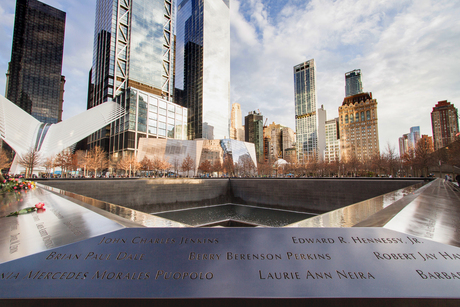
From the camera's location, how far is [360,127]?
117 m

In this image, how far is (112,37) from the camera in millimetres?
79312

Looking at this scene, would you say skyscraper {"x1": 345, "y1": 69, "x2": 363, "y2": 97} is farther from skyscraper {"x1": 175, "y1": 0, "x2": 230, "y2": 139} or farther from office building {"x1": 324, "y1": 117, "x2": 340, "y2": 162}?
skyscraper {"x1": 175, "y1": 0, "x2": 230, "y2": 139}

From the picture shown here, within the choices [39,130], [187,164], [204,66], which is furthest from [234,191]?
[204,66]

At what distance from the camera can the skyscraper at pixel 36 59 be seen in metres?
108

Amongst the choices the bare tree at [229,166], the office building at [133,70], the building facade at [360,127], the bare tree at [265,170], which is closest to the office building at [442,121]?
the building facade at [360,127]

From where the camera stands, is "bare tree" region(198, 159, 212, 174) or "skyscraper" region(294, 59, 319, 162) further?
"skyscraper" region(294, 59, 319, 162)

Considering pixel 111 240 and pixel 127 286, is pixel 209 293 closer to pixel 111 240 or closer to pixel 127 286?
pixel 127 286

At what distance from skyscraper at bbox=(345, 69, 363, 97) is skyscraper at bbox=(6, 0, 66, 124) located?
221367 millimetres

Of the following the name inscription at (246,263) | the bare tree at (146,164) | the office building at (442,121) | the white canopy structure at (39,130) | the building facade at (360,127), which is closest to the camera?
the name inscription at (246,263)

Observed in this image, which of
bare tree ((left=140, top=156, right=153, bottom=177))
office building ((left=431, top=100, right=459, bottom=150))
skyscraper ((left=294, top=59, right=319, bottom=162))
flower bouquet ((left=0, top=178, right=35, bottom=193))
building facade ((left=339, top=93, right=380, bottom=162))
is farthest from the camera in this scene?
skyscraper ((left=294, top=59, right=319, bottom=162))

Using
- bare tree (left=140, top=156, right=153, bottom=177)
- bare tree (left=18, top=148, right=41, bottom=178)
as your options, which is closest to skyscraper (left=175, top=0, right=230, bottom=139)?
bare tree (left=140, top=156, right=153, bottom=177)

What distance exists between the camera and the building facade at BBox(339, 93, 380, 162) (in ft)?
369

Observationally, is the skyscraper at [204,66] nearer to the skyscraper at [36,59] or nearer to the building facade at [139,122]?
the building facade at [139,122]

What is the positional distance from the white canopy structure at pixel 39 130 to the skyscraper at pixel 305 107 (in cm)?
14652
